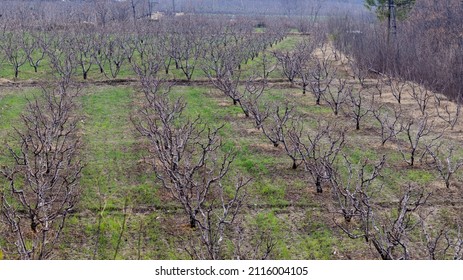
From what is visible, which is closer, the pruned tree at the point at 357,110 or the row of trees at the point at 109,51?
the pruned tree at the point at 357,110

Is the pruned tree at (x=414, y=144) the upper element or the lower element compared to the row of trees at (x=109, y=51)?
lower

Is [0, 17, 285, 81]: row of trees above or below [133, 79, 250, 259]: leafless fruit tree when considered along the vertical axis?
above

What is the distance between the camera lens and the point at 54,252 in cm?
599

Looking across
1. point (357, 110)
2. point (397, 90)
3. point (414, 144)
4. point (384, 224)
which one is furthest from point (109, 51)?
point (384, 224)

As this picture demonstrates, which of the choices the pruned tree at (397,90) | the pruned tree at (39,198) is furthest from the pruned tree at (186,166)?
the pruned tree at (397,90)

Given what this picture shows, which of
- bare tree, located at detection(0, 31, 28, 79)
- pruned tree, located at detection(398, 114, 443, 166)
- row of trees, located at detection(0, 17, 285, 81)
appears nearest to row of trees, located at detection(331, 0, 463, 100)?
pruned tree, located at detection(398, 114, 443, 166)

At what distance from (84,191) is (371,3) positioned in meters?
24.1

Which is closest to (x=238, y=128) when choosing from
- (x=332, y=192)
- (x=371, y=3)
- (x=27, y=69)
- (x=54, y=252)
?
(x=332, y=192)

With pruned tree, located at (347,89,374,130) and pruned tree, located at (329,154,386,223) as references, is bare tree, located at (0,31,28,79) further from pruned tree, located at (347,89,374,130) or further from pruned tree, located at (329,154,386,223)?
pruned tree, located at (329,154,386,223)

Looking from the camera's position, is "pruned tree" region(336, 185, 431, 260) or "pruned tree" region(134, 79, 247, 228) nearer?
"pruned tree" region(336, 185, 431, 260)

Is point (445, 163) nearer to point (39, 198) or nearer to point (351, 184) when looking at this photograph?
point (351, 184)

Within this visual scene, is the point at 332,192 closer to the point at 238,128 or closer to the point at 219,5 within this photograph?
the point at 238,128

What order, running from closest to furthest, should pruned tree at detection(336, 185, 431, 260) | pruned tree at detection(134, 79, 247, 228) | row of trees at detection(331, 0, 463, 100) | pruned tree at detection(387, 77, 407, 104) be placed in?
pruned tree at detection(336, 185, 431, 260), pruned tree at detection(134, 79, 247, 228), pruned tree at detection(387, 77, 407, 104), row of trees at detection(331, 0, 463, 100)

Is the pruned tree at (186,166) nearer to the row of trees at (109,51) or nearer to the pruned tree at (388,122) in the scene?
the pruned tree at (388,122)
